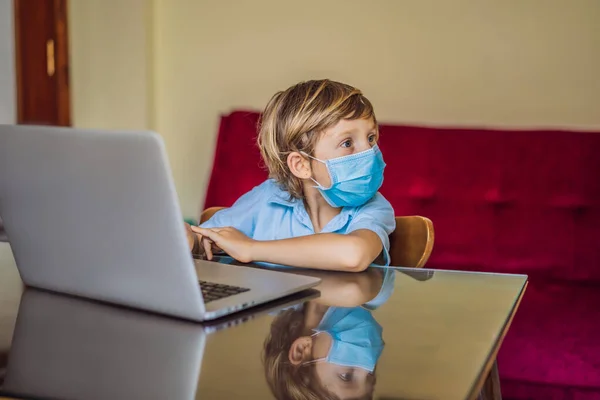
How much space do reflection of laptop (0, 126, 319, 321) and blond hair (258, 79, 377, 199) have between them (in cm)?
52

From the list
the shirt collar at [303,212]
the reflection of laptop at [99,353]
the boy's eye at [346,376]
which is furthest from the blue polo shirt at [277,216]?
the boy's eye at [346,376]

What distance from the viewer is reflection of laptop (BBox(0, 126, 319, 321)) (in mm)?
849

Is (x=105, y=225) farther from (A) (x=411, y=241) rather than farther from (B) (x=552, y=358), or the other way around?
(B) (x=552, y=358)

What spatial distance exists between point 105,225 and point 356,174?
0.68 m

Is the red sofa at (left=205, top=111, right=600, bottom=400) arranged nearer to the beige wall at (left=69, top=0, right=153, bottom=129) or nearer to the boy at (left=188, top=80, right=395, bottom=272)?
the boy at (left=188, top=80, right=395, bottom=272)

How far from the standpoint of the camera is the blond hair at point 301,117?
155 cm

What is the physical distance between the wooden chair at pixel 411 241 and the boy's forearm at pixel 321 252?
255 millimetres

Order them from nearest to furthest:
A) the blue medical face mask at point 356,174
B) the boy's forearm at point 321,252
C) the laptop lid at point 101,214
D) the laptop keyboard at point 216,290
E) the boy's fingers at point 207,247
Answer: the laptop lid at point 101,214, the laptop keyboard at point 216,290, the boy's forearm at point 321,252, the boy's fingers at point 207,247, the blue medical face mask at point 356,174

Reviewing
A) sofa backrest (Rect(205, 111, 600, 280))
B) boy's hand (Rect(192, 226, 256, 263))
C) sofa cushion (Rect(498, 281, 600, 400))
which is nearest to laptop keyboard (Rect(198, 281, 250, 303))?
boy's hand (Rect(192, 226, 256, 263))

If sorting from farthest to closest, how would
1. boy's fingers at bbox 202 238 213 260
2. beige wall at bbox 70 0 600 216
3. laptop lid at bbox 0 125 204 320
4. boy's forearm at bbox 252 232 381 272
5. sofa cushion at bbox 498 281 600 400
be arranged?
beige wall at bbox 70 0 600 216 < sofa cushion at bbox 498 281 600 400 < boy's fingers at bbox 202 238 213 260 < boy's forearm at bbox 252 232 381 272 < laptop lid at bbox 0 125 204 320

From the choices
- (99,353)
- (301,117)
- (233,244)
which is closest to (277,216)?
(301,117)

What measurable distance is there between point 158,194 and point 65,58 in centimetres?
234

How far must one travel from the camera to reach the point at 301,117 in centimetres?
157

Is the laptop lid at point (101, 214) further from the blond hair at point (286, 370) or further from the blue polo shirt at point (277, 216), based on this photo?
the blue polo shirt at point (277, 216)
